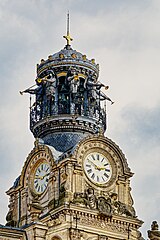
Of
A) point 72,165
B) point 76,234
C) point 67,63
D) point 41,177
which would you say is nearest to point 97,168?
point 72,165

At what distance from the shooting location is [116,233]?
59219 millimetres

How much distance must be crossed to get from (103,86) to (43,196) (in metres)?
10.0

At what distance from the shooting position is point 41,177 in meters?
61.3

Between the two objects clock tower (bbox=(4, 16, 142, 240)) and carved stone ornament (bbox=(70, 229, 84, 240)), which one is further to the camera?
clock tower (bbox=(4, 16, 142, 240))

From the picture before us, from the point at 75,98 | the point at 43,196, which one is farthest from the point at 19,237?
the point at 75,98

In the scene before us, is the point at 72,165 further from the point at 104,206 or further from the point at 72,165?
the point at 104,206

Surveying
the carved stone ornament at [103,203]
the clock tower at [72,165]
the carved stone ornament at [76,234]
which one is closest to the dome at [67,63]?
the clock tower at [72,165]

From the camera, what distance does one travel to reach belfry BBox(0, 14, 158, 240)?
191 ft

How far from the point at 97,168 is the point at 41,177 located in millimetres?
4216

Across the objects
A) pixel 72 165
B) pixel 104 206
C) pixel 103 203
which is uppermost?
pixel 72 165

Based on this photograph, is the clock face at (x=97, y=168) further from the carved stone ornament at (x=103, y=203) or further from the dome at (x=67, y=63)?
the dome at (x=67, y=63)

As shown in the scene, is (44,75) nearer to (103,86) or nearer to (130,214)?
(103,86)

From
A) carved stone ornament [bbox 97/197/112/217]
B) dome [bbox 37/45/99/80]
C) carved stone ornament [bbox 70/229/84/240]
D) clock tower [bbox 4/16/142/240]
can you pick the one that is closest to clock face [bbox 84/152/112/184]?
clock tower [bbox 4/16/142/240]

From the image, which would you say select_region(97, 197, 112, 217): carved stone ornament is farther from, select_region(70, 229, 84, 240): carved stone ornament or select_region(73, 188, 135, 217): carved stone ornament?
select_region(70, 229, 84, 240): carved stone ornament
